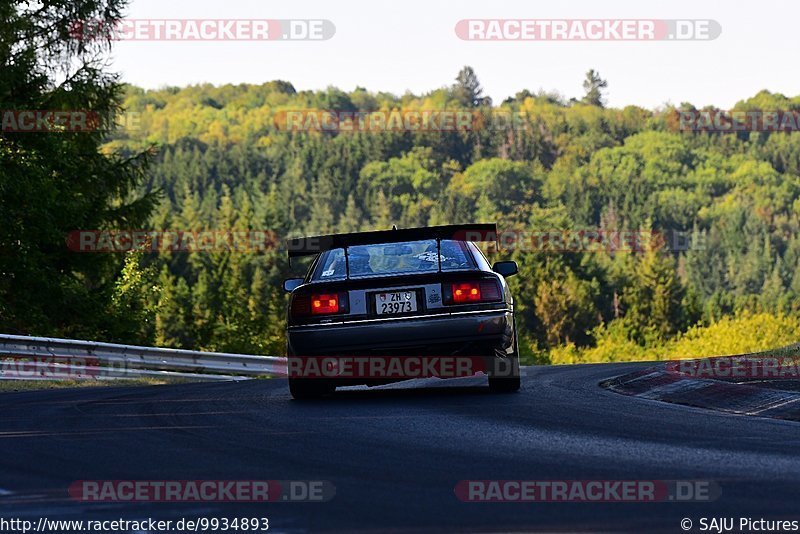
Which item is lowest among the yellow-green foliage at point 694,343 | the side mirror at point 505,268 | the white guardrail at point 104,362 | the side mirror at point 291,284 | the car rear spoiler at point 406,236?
the yellow-green foliage at point 694,343

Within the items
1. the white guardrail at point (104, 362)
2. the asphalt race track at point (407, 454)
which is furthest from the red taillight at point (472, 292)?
the white guardrail at point (104, 362)

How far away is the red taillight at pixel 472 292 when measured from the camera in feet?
37.1

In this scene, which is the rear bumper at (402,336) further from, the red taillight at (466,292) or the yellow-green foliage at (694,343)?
→ the yellow-green foliage at (694,343)

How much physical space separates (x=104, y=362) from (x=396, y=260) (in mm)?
9598

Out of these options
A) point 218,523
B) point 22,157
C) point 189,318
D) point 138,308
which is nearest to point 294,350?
point 218,523

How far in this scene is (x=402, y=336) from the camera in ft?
36.7

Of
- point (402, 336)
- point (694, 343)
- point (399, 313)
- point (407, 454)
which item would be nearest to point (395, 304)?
point (399, 313)

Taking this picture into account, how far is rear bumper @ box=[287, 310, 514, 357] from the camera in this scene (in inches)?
440

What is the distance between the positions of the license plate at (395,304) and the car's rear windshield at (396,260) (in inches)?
12.7

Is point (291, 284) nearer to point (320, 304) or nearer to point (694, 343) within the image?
point (320, 304)

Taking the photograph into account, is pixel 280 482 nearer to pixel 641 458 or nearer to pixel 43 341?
pixel 641 458

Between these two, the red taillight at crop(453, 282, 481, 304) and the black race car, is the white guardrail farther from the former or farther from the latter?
the red taillight at crop(453, 282, 481, 304)

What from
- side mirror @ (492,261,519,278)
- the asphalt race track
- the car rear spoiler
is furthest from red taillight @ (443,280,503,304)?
side mirror @ (492,261,519,278)

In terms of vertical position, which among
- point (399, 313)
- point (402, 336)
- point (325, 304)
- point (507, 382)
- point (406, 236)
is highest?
point (406, 236)
